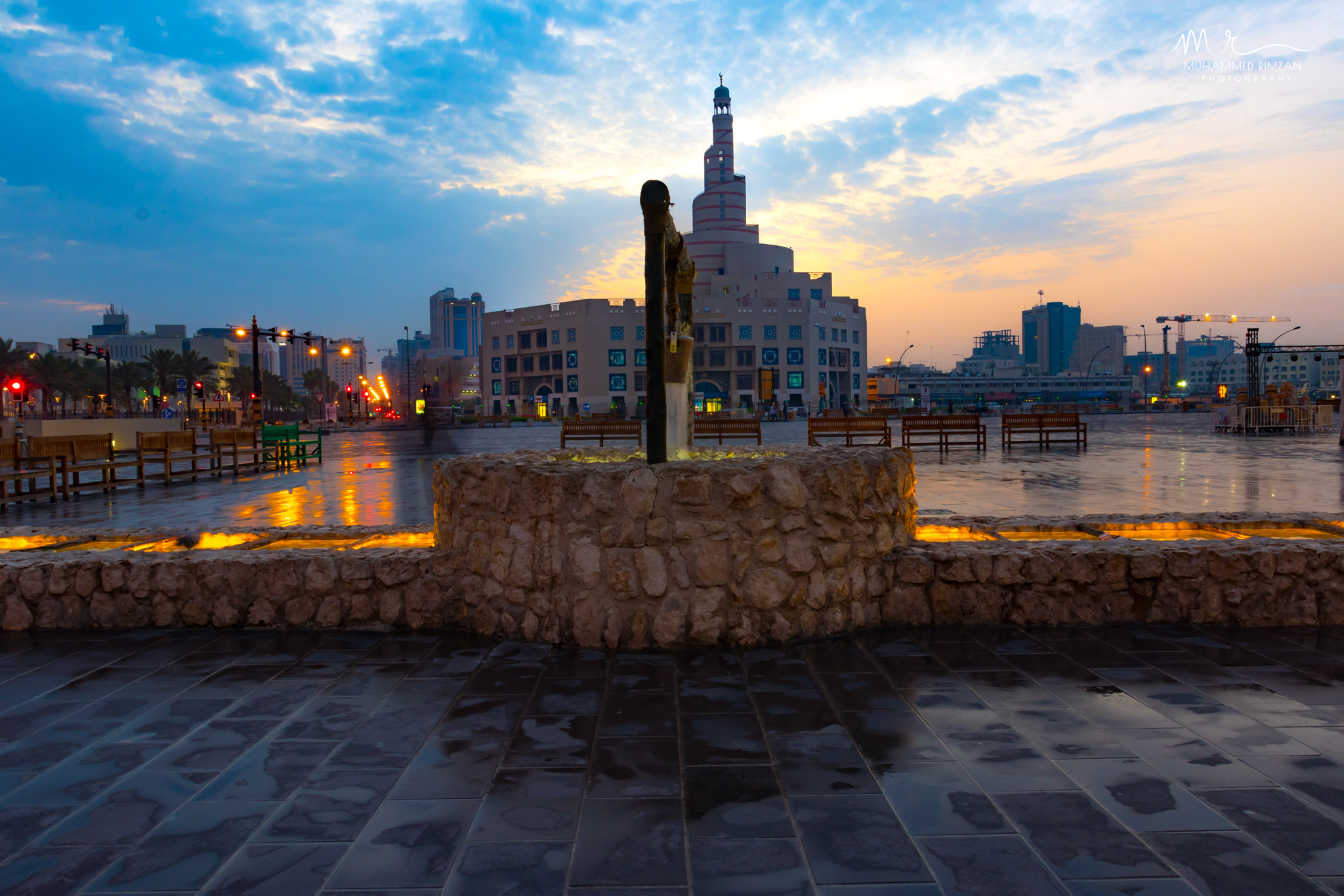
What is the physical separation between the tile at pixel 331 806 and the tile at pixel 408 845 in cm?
7

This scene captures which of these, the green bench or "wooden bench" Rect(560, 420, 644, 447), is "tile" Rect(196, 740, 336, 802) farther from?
the green bench

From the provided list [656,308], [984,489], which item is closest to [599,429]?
[984,489]

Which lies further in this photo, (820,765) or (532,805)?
(820,765)

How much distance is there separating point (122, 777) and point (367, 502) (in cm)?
836

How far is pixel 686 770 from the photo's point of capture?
290 centimetres

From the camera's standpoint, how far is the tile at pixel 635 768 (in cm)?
275

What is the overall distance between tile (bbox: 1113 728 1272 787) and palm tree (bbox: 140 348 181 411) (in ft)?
272

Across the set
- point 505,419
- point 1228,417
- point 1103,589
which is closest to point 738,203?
point 505,419

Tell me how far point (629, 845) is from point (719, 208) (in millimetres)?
130223

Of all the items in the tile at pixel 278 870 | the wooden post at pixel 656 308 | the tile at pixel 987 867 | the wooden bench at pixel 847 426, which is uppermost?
the wooden post at pixel 656 308

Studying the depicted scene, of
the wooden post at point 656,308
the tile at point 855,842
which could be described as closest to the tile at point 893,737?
the tile at point 855,842

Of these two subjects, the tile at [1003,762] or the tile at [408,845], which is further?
the tile at [1003,762]

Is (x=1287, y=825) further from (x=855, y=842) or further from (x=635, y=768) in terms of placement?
(x=635, y=768)

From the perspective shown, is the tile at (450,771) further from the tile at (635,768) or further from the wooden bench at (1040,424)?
the wooden bench at (1040,424)
